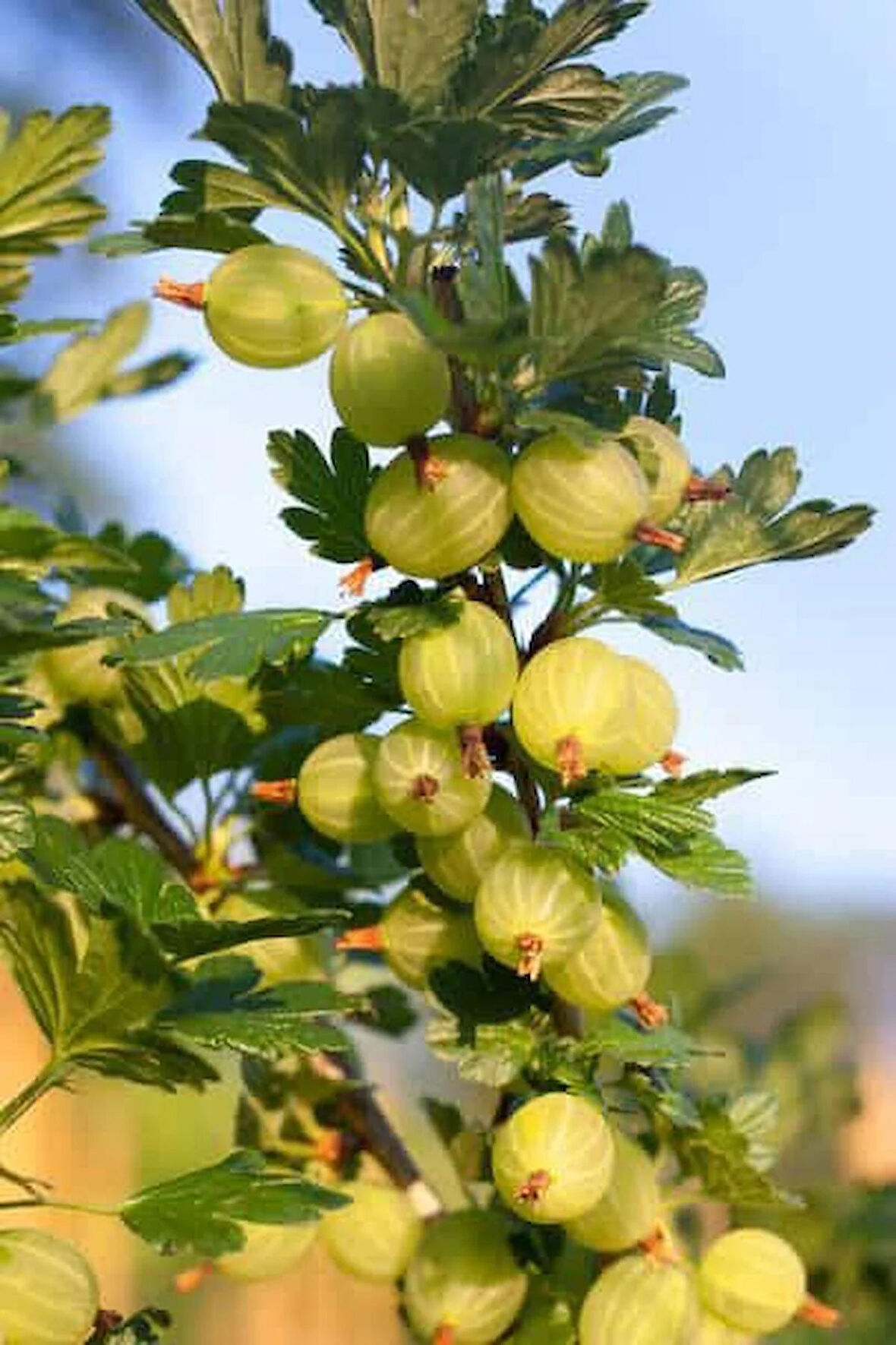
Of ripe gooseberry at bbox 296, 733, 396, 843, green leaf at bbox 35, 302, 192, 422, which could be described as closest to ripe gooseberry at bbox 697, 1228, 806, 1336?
ripe gooseberry at bbox 296, 733, 396, 843

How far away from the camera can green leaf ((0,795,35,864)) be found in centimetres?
49

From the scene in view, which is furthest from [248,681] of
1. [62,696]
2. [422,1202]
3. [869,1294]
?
[869,1294]

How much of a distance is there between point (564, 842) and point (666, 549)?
12 cm

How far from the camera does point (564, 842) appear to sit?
19.3 inches

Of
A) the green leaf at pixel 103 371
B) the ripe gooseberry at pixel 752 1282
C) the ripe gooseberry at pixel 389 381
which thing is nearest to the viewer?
the ripe gooseberry at pixel 389 381

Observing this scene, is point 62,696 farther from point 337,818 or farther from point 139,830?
point 337,818

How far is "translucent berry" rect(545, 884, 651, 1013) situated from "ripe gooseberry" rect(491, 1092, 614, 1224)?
37 mm

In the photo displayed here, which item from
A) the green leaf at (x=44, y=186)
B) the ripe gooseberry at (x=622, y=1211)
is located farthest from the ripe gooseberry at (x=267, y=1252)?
the green leaf at (x=44, y=186)

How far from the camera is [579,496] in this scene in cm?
48

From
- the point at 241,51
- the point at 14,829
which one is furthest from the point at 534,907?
the point at 241,51

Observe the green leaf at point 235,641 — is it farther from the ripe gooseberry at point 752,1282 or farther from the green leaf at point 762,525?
the ripe gooseberry at point 752,1282

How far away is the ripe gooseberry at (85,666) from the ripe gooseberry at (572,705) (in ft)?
0.85

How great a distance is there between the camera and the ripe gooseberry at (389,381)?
0.47 meters

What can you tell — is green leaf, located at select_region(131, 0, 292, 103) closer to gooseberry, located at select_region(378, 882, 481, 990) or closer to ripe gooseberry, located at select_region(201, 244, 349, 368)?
ripe gooseberry, located at select_region(201, 244, 349, 368)
